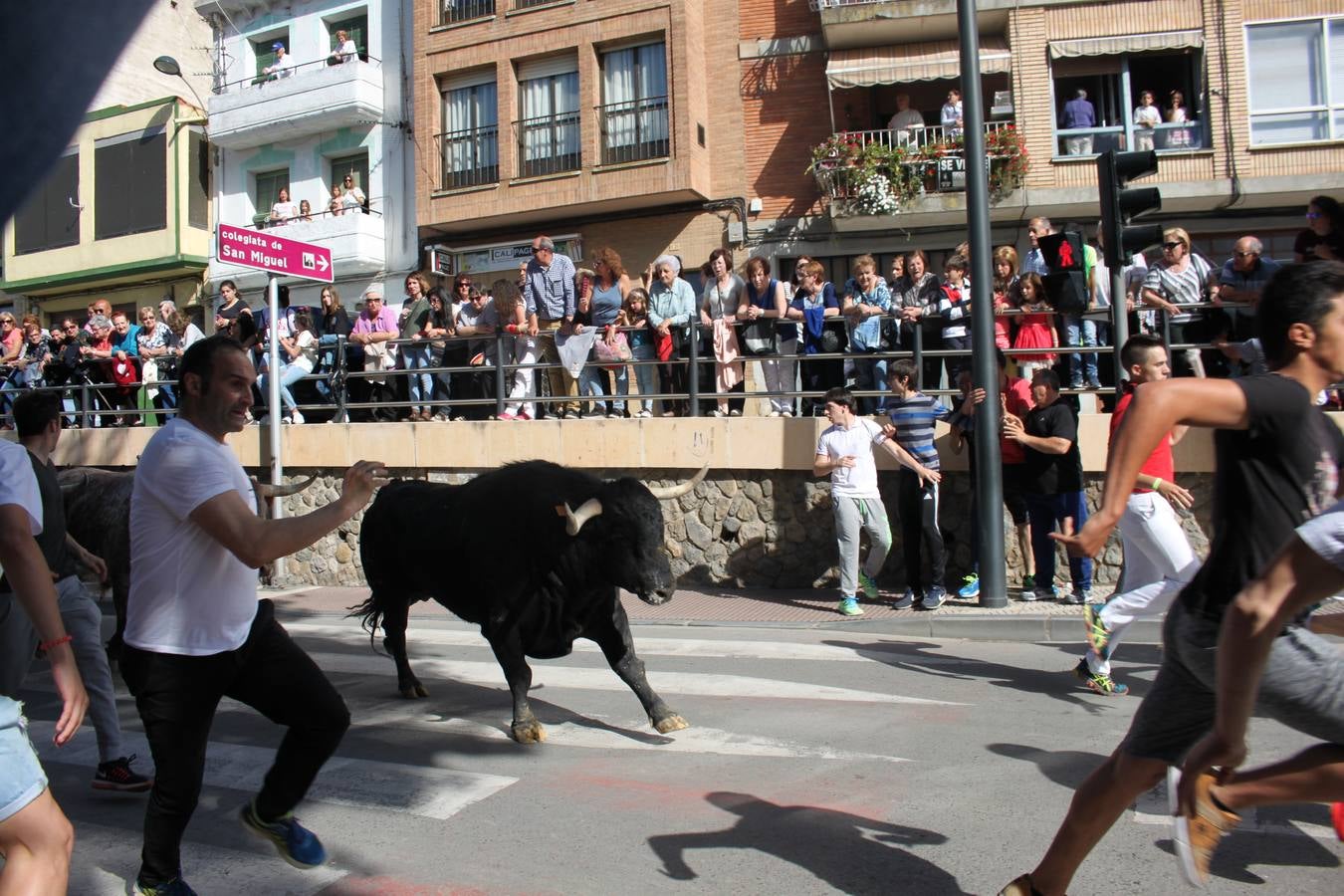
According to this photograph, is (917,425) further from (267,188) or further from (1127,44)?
(267,188)

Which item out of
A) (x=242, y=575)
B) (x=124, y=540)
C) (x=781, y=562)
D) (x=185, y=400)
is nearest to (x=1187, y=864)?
(x=242, y=575)

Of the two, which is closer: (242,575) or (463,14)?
(242,575)

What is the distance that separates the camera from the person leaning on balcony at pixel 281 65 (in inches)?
927

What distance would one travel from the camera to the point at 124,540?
837cm

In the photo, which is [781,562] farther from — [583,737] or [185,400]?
[185,400]

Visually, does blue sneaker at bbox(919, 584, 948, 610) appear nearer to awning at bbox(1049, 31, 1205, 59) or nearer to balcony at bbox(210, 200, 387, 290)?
awning at bbox(1049, 31, 1205, 59)

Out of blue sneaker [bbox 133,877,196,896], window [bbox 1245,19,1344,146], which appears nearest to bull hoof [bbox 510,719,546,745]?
blue sneaker [bbox 133,877,196,896]

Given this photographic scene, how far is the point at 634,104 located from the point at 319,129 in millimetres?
7400

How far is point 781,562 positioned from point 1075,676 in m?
4.81

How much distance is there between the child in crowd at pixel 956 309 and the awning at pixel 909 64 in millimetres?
8465

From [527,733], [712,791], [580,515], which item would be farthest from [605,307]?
[712,791]

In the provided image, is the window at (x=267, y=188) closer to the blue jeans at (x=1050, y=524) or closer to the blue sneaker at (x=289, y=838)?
the blue jeans at (x=1050, y=524)

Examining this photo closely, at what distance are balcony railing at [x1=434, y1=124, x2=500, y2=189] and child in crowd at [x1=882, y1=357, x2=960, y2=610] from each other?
13633mm

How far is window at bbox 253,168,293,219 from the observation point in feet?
80.6
